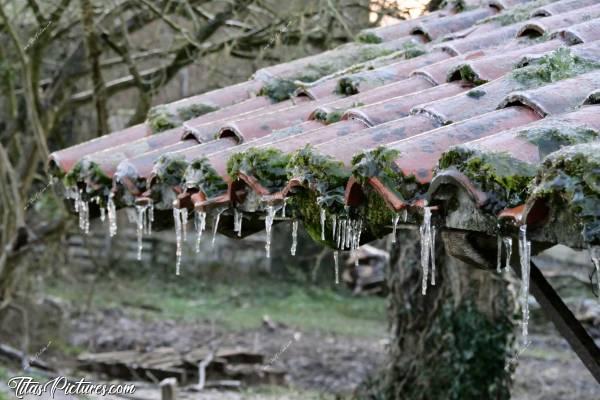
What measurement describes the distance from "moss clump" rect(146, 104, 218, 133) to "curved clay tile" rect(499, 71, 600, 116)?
2764 mm

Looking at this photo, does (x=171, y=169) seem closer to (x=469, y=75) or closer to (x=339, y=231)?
(x=339, y=231)

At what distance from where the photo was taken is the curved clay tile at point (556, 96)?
9.98 feet

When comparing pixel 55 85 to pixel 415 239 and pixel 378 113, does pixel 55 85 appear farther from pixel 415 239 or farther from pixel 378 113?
pixel 378 113

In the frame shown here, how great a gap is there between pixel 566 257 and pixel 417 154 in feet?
53.7

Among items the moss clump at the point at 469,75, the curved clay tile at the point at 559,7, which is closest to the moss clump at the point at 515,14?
the curved clay tile at the point at 559,7

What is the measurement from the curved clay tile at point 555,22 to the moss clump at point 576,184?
232cm

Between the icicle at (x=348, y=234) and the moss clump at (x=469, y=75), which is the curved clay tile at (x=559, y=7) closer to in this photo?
the moss clump at (x=469, y=75)

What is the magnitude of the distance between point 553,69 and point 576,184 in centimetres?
148

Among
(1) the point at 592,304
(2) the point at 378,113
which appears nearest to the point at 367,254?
(1) the point at 592,304

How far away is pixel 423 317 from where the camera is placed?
9102 millimetres

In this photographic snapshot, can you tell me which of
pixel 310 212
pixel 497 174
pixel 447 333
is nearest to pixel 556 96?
pixel 497 174

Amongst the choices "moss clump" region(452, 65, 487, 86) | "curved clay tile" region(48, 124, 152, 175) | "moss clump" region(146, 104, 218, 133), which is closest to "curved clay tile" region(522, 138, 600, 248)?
"moss clump" region(452, 65, 487, 86)

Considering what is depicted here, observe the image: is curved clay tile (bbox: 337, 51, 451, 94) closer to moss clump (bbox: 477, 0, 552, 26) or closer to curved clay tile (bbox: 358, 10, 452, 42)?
moss clump (bbox: 477, 0, 552, 26)

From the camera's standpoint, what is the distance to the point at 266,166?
3473mm
